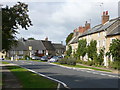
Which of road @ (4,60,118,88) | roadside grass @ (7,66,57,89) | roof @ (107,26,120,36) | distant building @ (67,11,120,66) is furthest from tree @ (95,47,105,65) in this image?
roadside grass @ (7,66,57,89)

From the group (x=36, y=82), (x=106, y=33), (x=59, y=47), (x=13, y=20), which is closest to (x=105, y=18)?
(x=106, y=33)

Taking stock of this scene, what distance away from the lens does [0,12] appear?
24672 mm

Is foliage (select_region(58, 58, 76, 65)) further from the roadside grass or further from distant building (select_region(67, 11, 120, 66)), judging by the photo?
the roadside grass

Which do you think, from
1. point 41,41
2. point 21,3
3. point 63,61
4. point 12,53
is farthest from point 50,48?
point 21,3

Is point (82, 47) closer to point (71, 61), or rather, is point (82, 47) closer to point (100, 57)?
point (71, 61)

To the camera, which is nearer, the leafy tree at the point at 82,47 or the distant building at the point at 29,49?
the leafy tree at the point at 82,47

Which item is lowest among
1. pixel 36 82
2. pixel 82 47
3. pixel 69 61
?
pixel 36 82

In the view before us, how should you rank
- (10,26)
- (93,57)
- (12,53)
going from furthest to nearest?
(12,53), (93,57), (10,26)

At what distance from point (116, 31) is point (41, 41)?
7441 centimetres

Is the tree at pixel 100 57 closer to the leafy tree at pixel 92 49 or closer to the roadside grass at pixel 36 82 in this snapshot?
Result: the leafy tree at pixel 92 49

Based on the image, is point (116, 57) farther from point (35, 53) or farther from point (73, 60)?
point (35, 53)

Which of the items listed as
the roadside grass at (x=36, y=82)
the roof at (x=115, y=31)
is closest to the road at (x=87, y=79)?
the roadside grass at (x=36, y=82)

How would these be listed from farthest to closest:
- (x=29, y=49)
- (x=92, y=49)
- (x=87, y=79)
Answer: (x=29, y=49), (x=92, y=49), (x=87, y=79)

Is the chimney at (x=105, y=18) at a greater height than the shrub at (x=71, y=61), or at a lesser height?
greater
